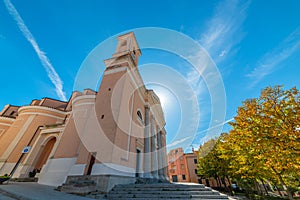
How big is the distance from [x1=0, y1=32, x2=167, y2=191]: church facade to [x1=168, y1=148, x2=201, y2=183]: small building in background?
21.7m

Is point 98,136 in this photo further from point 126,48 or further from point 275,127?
point 126,48

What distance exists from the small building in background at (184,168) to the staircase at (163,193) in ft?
98.9

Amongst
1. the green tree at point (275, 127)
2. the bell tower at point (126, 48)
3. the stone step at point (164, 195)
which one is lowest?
the stone step at point (164, 195)

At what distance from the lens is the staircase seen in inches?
237

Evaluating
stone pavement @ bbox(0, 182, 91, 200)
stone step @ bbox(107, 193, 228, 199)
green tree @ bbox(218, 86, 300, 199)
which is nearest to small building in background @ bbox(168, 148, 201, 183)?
green tree @ bbox(218, 86, 300, 199)

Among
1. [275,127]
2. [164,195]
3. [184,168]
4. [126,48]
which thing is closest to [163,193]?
[164,195]

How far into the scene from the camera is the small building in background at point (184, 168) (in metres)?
33.5

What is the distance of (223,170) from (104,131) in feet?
52.9

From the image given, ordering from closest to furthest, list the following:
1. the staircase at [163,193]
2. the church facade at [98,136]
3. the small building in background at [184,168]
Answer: the staircase at [163,193] < the church facade at [98,136] < the small building in background at [184,168]

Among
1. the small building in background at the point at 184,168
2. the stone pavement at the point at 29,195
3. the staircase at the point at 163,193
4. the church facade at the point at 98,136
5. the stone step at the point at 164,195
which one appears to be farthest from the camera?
the small building in background at the point at 184,168

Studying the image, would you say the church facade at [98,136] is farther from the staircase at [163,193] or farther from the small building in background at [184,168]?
the small building in background at [184,168]

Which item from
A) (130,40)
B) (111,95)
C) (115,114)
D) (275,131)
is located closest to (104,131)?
(115,114)

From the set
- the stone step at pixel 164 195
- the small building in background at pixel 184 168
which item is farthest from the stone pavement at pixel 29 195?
the small building in background at pixel 184 168

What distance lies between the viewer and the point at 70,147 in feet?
40.9
